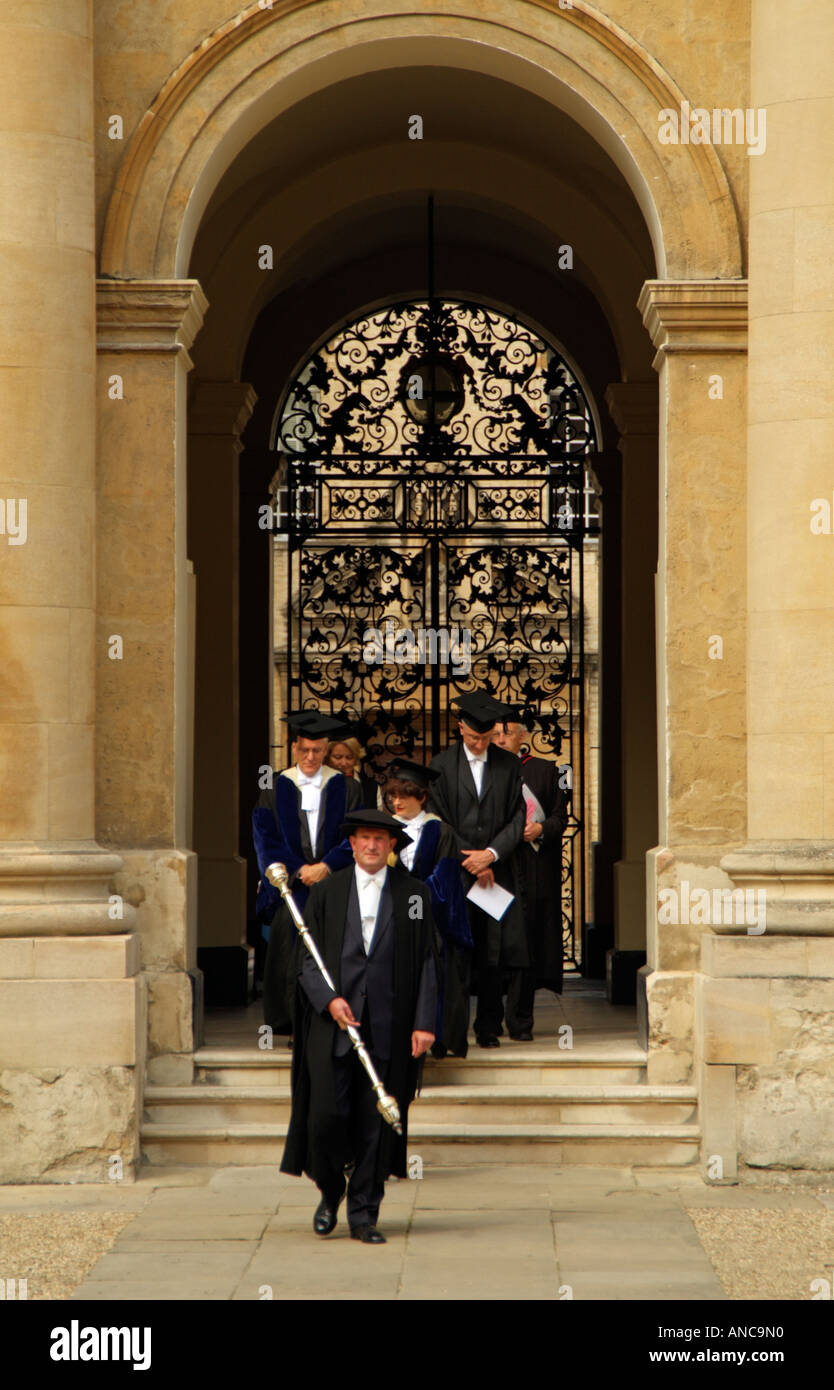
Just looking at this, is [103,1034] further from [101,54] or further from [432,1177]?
[101,54]

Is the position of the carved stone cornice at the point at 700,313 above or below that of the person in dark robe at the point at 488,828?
above

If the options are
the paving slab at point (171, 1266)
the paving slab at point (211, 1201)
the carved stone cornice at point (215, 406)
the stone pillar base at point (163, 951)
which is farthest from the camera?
the carved stone cornice at point (215, 406)

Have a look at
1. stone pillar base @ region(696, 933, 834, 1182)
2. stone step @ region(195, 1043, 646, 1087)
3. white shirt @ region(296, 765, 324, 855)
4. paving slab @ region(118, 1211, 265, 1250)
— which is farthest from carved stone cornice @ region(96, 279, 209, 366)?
paving slab @ region(118, 1211, 265, 1250)

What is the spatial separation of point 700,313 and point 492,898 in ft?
10.2

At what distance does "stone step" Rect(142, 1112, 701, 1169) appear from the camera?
886 centimetres

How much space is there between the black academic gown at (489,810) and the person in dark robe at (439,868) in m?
0.40

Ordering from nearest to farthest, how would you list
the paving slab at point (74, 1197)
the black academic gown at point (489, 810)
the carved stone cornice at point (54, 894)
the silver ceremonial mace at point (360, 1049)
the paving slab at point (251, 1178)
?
1. the silver ceremonial mace at point (360, 1049)
2. the paving slab at point (74, 1197)
3. the paving slab at point (251, 1178)
4. the carved stone cornice at point (54, 894)
5. the black academic gown at point (489, 810)

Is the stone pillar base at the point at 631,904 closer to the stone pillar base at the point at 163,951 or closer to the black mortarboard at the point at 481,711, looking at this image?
the black mortarboard at the point at 481,711

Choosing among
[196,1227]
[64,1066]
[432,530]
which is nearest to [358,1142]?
[196,1227]

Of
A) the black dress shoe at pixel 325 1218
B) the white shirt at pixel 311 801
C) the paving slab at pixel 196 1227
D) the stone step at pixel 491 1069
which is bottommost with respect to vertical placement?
the paving slab at pixel 196 1227

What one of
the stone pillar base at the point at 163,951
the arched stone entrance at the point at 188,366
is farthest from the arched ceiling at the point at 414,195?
the stone pillar base at the point at 163,951

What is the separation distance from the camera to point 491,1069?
368 inches

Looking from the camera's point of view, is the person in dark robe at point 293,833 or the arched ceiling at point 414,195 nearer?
the person in dark robe at point 293,833

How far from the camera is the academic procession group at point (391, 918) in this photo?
7.37 metres
